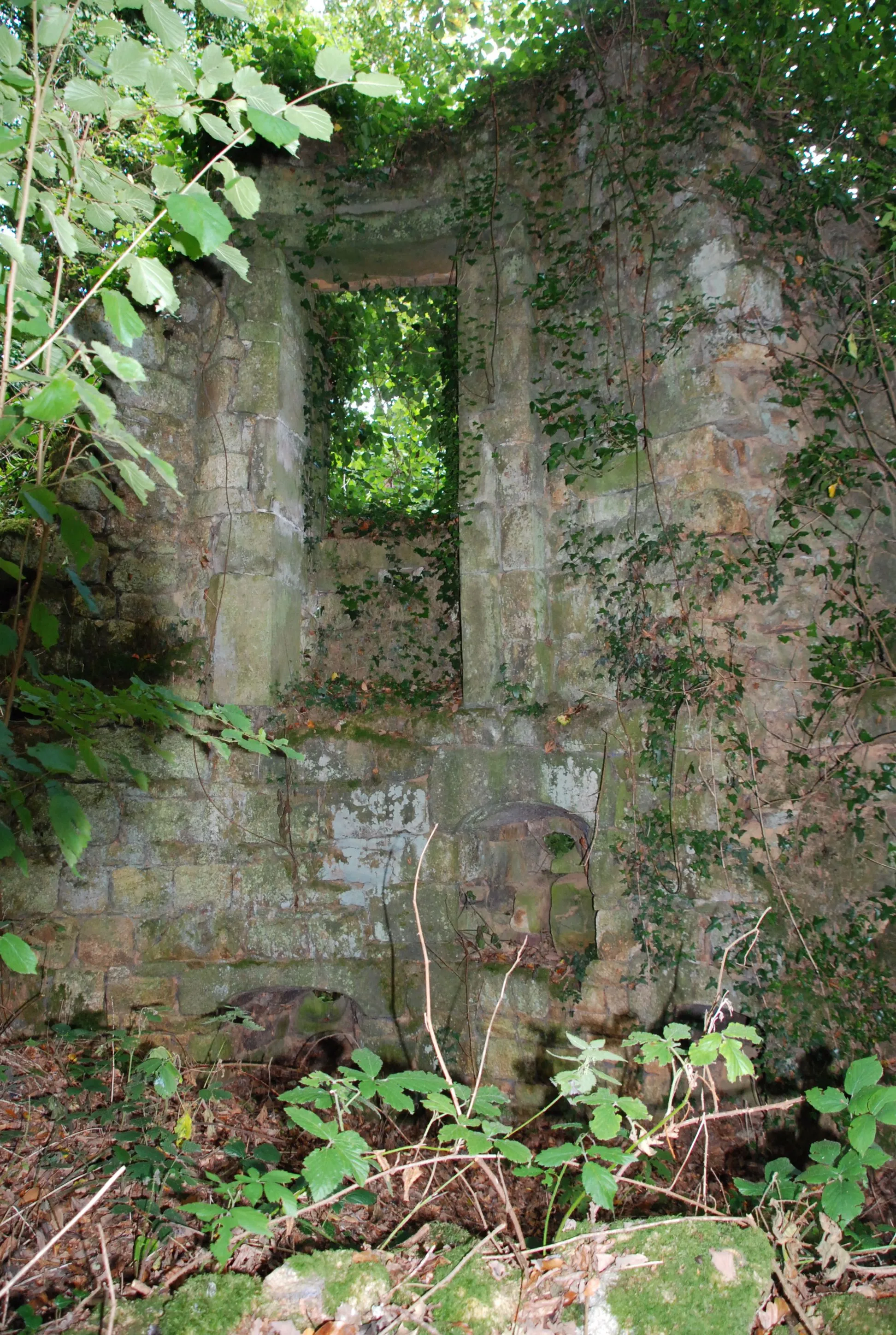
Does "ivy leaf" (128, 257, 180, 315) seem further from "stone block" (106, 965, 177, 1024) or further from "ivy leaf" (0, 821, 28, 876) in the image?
"stone block" (106, 965, 177, 1024)

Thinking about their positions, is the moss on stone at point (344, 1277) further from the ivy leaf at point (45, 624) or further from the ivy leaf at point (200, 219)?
the ivy leaf at point (200, 219)

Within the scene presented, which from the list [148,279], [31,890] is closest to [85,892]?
[31,890]

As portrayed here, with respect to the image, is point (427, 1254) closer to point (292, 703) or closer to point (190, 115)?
point (190, 115)

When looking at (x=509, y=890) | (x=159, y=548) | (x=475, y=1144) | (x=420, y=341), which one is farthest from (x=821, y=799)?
(x=420, y=341)

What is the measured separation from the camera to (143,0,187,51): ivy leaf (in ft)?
3.99

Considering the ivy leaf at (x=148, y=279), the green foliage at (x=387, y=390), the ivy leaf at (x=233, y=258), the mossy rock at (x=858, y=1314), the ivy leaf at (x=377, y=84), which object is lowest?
the mossy rock at (x=858, y=1314)

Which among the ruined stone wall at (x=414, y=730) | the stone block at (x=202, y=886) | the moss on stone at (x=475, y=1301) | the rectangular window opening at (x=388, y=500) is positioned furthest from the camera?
the rectangular window opening at (x=388, y=500)

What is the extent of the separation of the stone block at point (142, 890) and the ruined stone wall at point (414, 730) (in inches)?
0.5

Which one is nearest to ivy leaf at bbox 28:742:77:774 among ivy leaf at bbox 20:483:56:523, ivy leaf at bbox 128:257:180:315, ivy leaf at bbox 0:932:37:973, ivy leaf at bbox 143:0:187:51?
ivy leaf at bbox 0:932:37:973

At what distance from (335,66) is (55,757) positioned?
1296mm

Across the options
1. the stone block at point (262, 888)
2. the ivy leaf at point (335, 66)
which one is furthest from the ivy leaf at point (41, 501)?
the stone block at point (262, 888)

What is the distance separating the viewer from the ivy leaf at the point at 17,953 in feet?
4.14

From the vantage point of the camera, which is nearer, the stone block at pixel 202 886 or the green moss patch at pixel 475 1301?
the green moss patch at pixel 475 1301

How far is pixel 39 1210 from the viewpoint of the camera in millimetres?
1972
